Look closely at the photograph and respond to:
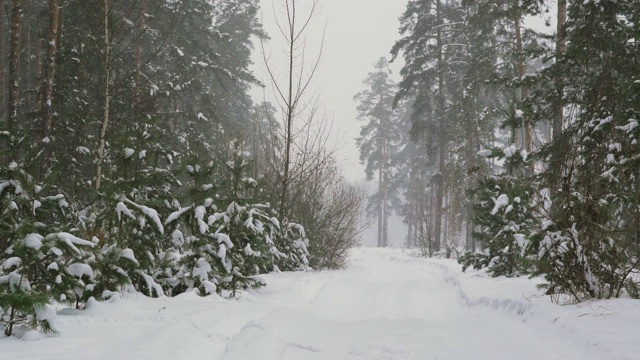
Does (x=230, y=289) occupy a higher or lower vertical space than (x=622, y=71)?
lower

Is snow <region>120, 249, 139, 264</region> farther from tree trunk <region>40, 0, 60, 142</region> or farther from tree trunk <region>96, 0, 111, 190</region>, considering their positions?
tree trunk <region>40, 0, 60, 142</region>

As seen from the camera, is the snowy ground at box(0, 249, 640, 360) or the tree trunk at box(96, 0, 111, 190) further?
the tree trunk at box(96, 0, 111, 190)

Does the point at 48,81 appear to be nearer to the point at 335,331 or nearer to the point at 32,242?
the point at 32,242

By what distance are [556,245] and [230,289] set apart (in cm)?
513

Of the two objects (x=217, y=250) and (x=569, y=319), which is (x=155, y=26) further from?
(x=569, y=319)

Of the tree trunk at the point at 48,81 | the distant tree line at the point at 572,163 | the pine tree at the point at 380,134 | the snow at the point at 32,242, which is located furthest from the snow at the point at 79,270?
the pine tree at the point at 380,134

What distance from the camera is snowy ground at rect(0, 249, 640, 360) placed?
393cm

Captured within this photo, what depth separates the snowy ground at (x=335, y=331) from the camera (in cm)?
393

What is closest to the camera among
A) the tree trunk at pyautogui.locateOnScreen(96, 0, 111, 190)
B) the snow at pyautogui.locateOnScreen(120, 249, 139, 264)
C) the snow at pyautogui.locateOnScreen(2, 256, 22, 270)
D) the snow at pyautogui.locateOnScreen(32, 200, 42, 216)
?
the snow at pyautogui.locateOnScreen(2, 256, 22, 270)

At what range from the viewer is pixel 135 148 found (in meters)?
6.76

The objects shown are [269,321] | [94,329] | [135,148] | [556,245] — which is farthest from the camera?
[135,148]

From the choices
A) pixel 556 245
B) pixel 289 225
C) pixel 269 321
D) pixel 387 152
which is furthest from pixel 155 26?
pixel 387 152

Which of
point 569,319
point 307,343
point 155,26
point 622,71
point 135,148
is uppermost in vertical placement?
point 155,26

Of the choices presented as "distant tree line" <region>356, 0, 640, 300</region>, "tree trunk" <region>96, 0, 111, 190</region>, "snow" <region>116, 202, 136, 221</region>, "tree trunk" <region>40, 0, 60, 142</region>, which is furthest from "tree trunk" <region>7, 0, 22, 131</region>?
"distant tree line" <region>356, 0, 640, 300</region>
